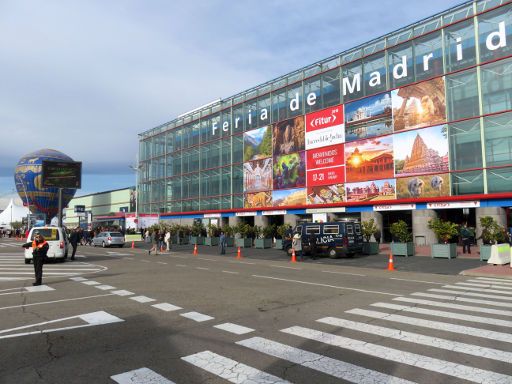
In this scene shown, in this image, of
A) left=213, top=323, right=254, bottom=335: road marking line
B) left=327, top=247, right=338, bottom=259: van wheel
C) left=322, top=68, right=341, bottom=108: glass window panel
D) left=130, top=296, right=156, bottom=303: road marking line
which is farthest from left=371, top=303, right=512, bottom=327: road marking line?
left=322, top=68, right=341, bottom=108: glass window panel

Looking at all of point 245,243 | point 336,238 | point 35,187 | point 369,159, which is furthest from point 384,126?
point 35,187

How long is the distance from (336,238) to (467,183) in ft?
39.6

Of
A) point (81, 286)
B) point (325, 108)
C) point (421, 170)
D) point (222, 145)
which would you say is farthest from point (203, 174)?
point (81, 286)

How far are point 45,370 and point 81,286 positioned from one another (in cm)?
821

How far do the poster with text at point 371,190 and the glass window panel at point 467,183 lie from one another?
465 centimetres

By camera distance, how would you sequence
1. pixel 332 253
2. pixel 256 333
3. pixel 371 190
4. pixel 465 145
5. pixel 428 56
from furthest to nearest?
1. pixel 371 190
2. pixel 428 56
3. pixel 465 145
4. pixel 332 253
5. pixel 256 333

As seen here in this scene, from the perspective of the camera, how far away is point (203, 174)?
174 ft

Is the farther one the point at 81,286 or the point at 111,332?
the point at 81,286

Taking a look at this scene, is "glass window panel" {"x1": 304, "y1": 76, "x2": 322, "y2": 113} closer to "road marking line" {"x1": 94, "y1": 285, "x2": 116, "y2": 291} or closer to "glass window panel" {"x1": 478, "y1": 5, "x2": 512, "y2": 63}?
"glass window panel" {"x1": 478, "y1": 5, "x2": 512, "y2": 63}

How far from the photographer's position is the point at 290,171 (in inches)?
1628

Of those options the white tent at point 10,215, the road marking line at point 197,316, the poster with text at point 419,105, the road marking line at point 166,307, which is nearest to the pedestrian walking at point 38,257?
the road marking line at point 166,307

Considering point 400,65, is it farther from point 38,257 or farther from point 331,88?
point 38,257

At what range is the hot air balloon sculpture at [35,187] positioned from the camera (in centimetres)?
8312

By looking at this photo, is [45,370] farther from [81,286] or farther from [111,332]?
[81,286]
